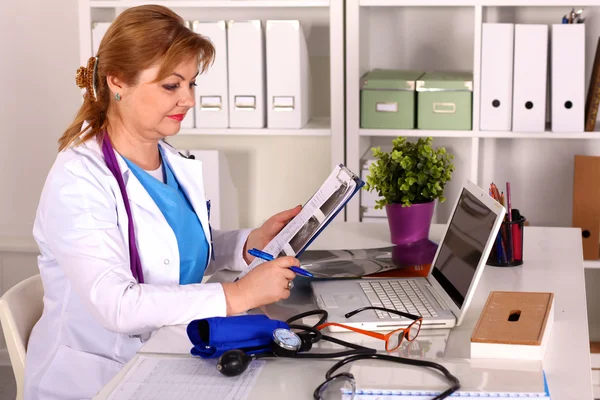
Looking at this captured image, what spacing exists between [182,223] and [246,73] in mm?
1173

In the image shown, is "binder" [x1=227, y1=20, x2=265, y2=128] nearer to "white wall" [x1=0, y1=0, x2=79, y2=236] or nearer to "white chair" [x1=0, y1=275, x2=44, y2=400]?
"white wall" [x1=0, y1=0, x2=79, y2=236]

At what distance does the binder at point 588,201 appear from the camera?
9.41 feet

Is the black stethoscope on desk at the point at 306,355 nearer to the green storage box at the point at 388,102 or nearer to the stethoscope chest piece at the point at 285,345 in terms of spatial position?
the stethoscope chest piece at the point at 285,345

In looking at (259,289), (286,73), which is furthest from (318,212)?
(286,73)

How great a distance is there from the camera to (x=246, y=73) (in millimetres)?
2887

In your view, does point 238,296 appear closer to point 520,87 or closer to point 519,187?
point 520,87

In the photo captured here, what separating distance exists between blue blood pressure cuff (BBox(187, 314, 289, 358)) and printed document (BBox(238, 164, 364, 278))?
0.35 meters

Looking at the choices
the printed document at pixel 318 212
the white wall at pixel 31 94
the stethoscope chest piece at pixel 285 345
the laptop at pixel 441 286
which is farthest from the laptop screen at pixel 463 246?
the white wall at pixel 31 94

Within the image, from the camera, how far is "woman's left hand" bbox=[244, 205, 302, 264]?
191cm

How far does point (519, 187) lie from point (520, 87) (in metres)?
0.56

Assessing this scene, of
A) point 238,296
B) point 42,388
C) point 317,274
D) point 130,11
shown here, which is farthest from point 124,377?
point 130,11

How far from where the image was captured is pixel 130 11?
5.58 ft

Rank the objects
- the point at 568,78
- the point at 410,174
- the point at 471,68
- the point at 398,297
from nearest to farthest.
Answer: the point at 398,297 < the point at 410,174 < the point at 568,78 < the point at 471,68

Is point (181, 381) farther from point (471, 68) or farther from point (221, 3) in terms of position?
point (471, 68)
